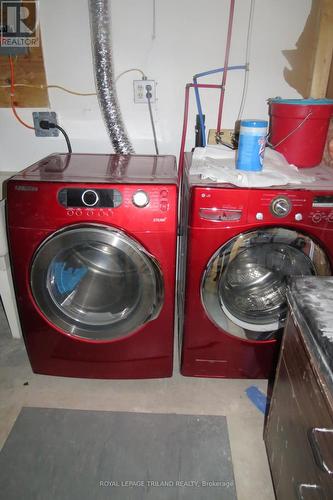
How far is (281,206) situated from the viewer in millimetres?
1149

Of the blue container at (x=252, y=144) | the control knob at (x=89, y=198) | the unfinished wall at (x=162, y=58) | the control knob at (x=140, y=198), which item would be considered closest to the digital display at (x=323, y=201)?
the blue container at (x=252, y=144)

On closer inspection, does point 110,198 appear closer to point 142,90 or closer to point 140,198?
point 140,198

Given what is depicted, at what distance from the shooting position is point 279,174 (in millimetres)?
1239

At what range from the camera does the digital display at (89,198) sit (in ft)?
3.81

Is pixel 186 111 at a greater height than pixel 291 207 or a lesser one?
greater

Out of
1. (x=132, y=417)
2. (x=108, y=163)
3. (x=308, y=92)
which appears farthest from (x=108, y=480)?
(x=308, y=92)

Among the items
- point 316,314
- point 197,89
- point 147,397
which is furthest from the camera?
point 197,89

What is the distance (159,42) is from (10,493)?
1.99 meters

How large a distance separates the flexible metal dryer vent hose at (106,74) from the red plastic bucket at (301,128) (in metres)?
0.73

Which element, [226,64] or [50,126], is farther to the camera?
[50,126]

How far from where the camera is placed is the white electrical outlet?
1723mm

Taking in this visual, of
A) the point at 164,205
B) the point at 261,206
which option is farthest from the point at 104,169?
the point at 261,206

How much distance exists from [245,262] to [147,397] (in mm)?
735

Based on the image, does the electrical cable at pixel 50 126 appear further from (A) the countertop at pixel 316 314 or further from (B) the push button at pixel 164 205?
(A) the countertop at pixel 316 314
